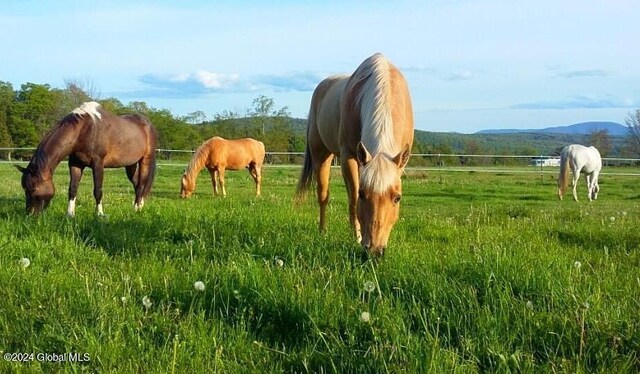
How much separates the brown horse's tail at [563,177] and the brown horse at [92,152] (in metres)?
13.3

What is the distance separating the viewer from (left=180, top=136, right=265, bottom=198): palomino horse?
19.0 metres

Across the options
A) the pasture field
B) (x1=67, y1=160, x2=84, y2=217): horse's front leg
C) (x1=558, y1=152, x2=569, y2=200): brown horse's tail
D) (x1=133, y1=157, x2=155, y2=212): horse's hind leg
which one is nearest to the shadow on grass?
the pasture field

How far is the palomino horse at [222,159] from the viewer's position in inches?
749

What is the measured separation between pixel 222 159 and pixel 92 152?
1083cm

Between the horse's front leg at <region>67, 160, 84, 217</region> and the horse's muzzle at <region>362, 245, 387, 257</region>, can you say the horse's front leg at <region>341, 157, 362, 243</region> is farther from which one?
the horse's front leg at <region>67, 160, 84, 217</region>

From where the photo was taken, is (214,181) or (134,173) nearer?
(134,173)

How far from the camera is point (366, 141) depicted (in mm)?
5266

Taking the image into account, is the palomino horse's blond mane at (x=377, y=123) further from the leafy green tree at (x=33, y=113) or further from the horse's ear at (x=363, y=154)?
the leafy green tree at (x=33, y=113)

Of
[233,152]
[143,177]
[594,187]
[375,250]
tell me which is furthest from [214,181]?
[375,250]

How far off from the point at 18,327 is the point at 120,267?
1353 mm

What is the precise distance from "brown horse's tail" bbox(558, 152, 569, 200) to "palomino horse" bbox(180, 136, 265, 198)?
9.92m

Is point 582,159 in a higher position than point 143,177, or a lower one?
higher

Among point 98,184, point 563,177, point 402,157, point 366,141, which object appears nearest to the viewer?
point 402,157

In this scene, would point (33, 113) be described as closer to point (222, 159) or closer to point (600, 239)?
point (222, 159)
